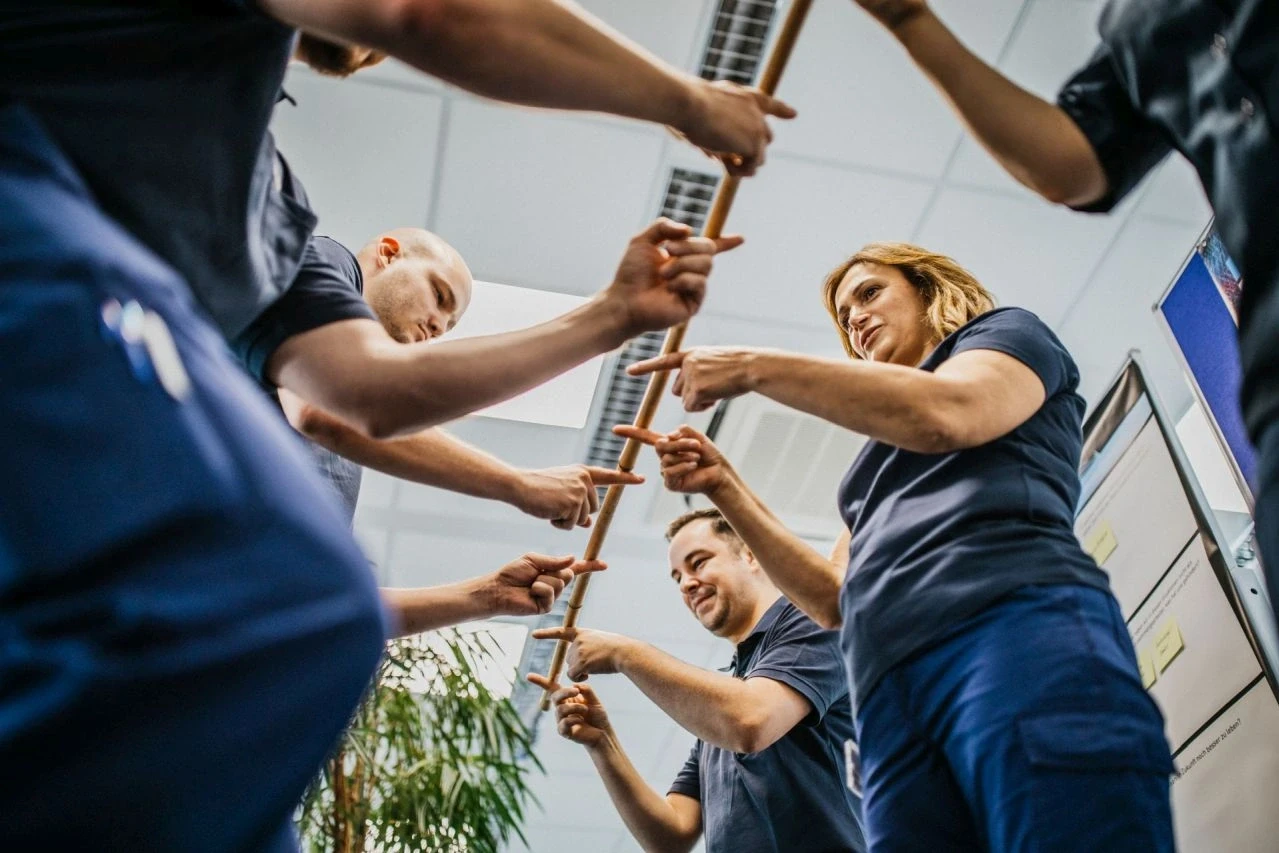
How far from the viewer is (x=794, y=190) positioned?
10.2ft

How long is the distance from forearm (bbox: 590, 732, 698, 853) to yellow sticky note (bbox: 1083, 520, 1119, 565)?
1.24m

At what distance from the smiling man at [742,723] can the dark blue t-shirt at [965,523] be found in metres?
0.55

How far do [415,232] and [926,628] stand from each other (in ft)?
4.76

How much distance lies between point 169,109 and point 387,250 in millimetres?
1406

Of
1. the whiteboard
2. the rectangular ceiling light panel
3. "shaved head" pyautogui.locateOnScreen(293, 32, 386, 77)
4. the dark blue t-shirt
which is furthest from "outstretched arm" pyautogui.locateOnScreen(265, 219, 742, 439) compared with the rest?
the rectangular ceiling light panel

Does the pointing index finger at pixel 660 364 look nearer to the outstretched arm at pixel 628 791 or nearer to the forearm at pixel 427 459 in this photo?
the forearm at pixel 427 459

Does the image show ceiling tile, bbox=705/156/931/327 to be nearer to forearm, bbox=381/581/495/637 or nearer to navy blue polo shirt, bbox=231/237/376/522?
forearm, bbox=381/581/495/637

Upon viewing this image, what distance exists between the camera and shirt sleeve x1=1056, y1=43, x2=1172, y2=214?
4.08 ft

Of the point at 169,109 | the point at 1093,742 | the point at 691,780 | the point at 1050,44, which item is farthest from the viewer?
the point at 1050,44

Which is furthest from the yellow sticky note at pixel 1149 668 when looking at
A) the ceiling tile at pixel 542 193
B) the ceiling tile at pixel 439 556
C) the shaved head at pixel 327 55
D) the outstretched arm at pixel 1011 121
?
the ceiling tile at pixel 439 556

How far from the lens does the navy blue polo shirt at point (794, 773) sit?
6.31 feet

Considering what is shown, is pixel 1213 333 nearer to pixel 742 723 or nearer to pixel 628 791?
pixel 742 723

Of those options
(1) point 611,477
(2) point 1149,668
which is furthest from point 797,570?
(2) point 1149,668

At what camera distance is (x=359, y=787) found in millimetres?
2393
